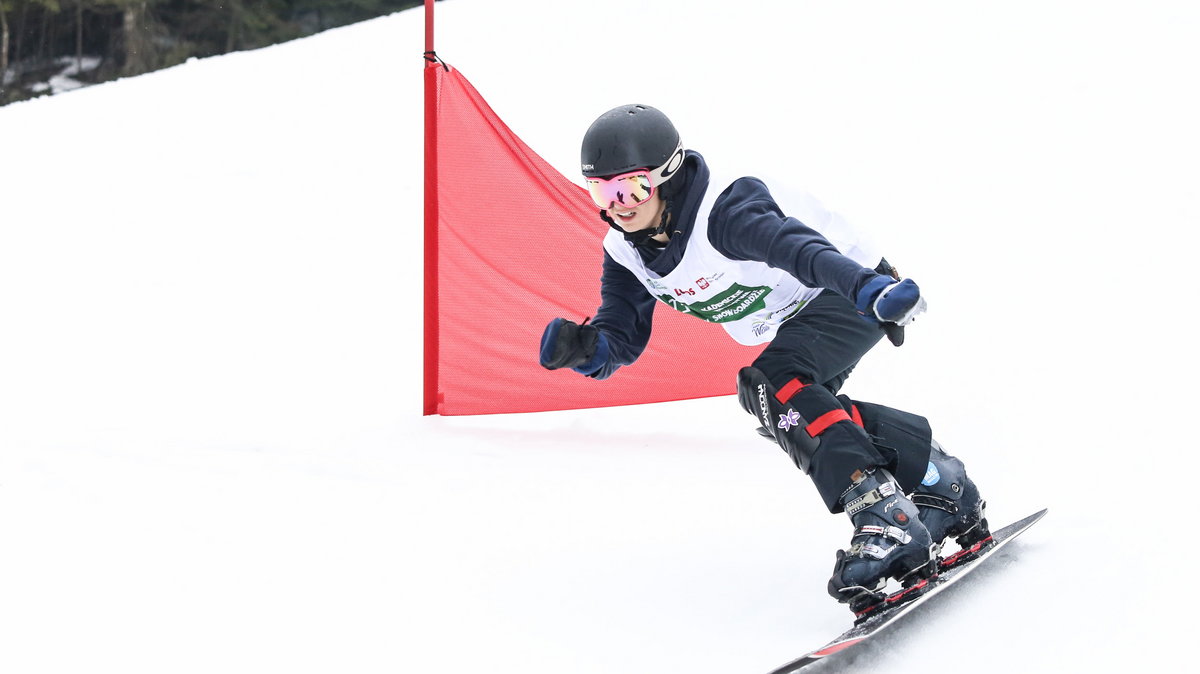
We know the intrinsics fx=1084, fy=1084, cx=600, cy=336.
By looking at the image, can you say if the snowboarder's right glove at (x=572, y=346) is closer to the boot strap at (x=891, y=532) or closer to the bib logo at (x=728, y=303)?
the bib logo at (x=728, y=303)

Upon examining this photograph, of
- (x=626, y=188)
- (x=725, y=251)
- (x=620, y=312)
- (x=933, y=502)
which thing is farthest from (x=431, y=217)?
(x=933, y=502)

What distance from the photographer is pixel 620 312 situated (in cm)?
325

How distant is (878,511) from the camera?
2492 mm

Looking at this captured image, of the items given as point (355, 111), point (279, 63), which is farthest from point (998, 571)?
point (279, 63)

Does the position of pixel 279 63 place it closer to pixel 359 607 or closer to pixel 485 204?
pixel 485 204

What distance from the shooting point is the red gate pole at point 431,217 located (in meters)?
4.10

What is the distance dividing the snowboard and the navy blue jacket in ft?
2.32

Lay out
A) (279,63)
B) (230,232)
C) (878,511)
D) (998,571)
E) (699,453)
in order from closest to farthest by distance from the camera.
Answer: (878,511) → (998,571) → (699,453) → (230,232) → (279,63)

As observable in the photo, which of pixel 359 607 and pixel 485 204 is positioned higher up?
pixel 485 204

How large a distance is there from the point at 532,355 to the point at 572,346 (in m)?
1.18

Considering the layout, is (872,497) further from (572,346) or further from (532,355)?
(532,355)

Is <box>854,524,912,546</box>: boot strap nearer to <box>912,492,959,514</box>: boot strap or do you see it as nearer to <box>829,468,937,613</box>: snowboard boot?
<box>829,468,937,613</box>: snowboard boot

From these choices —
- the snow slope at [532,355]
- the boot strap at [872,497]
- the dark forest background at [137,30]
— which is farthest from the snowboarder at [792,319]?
the dark forest background at [137,30]

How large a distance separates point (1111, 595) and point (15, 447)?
3.28 metres
